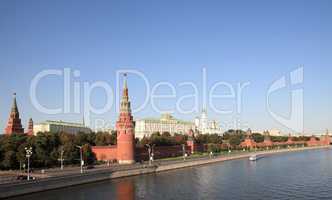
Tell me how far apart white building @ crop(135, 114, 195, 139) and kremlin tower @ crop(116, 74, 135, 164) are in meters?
84.9

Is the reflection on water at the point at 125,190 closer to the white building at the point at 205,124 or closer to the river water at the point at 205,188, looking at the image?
the river water at the point at 205,188

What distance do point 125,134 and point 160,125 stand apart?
99.4m

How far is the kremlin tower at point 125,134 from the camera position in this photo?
60594 millimetres

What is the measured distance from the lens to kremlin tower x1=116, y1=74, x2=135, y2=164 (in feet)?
199

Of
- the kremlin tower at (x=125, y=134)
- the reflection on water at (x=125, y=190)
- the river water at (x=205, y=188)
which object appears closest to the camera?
the river water at (x=205, y=188)

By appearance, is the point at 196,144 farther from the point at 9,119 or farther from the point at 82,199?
the point at 82,199

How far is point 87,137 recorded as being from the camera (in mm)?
72750

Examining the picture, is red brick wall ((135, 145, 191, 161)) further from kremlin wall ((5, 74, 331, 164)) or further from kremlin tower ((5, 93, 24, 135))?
kremlin tower ((5, 93, 24, 135))

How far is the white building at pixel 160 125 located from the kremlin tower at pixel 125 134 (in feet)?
279

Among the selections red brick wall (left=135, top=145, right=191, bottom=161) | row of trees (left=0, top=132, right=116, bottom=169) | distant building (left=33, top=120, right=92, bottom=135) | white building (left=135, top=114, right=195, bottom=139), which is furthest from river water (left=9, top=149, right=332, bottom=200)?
white building (left=135, top=114, right=195, bottom=139)

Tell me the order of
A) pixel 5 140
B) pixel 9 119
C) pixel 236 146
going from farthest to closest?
pixel 236 146, pixel 9 119, pixel 5 140

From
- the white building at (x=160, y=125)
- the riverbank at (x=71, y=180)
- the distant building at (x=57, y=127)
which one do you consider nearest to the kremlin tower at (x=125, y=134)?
the riverbank at (x=71, y=180)

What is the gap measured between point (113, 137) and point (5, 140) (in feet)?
93.3

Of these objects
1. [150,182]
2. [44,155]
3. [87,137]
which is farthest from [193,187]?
[87,137]
